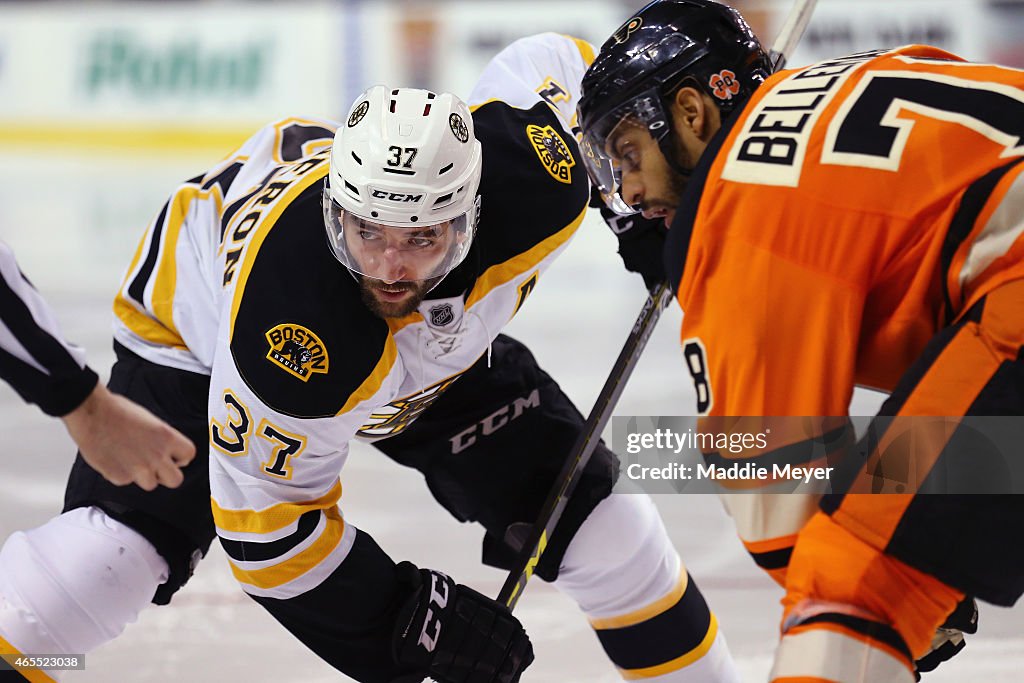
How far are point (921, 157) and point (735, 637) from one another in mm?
1394

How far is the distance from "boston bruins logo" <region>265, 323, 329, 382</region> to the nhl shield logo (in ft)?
0.76

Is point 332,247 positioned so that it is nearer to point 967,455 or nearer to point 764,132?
point 764,132

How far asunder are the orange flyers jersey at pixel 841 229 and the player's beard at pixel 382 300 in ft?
1.96

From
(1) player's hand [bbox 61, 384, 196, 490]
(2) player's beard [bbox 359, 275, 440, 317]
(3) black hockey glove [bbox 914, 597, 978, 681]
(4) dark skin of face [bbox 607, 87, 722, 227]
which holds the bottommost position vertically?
(3) black hockey glove [bbox 914, 597, 978, 681]

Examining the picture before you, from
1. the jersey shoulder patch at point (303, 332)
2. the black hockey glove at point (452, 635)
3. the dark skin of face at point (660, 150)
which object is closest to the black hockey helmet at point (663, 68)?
the dark skin of face at point (660, 150)

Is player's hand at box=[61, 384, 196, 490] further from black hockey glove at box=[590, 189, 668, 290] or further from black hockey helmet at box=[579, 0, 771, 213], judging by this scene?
black hockey glove at box=[590, 189, 668, 290]

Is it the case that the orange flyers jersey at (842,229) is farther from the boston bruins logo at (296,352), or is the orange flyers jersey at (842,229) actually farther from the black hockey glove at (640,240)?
the black hockey glove at (640,240)

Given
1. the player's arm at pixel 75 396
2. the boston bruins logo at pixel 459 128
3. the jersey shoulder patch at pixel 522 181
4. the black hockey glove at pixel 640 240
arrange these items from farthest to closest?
the black hockey glove at pixel 640 240 → the jersey shoulder patch at pixel 522 181 → the boston bruins logo at pixel 459 128 → the player's arm at pixel 75 396

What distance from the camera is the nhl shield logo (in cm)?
208

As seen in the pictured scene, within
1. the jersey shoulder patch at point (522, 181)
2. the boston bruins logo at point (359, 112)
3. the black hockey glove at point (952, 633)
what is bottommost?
the black hockey glove at point (952, 633)

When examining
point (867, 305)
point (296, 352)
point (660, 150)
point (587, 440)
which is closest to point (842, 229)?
point (867, 305)

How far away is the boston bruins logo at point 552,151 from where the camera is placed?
228 cm

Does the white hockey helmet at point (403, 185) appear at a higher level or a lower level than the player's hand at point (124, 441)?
higher

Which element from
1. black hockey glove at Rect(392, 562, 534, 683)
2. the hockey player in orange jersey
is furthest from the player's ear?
black hockey glove at Rect(392, 562, 534, 683)
